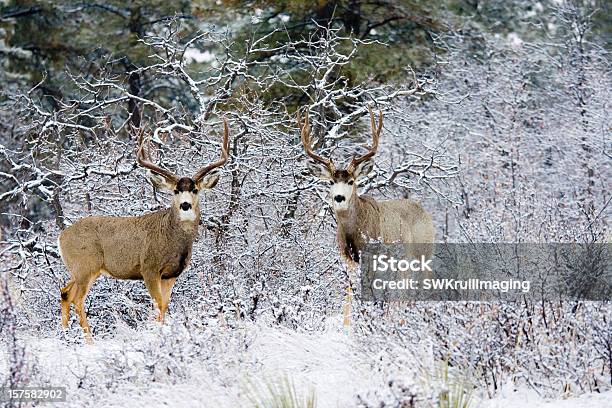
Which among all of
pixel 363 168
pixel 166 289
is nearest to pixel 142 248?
pixel 166 289

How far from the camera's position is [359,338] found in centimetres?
695

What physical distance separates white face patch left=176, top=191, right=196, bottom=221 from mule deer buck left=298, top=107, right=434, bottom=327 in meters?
1.32

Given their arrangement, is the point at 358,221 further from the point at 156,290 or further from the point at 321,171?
the point at 156,290

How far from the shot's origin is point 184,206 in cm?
962

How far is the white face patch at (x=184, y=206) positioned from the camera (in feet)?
31.6

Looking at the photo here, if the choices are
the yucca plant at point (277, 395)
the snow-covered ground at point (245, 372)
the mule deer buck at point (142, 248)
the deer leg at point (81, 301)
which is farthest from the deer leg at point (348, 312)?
the deer leg at point (81, 301)

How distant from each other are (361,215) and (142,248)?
220 centimetres

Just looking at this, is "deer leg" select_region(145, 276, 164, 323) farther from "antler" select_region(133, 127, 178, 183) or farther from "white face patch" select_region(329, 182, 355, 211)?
"white face patch" select_region(329, 182, 355, 211)

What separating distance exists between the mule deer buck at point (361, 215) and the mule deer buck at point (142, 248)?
1104 mm

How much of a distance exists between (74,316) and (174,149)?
103 inches

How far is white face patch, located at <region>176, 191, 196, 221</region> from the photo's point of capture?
962 centimetres

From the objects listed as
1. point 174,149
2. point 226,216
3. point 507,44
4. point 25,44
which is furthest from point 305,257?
point 25,44

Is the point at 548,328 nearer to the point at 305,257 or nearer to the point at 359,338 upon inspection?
the point at 359,338

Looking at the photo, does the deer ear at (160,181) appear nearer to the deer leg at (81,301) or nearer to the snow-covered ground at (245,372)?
the deer leg at (81,301)
